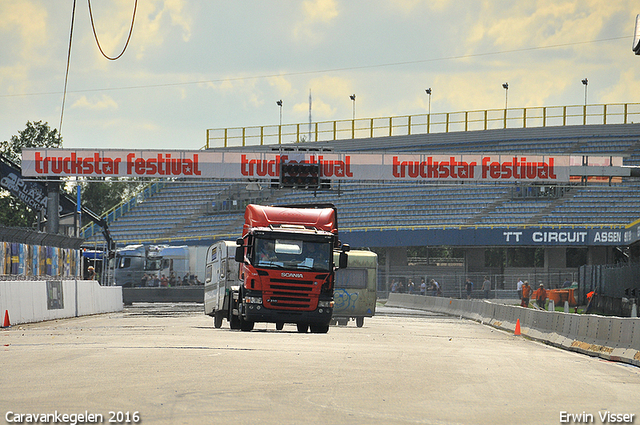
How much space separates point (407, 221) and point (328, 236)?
117ft

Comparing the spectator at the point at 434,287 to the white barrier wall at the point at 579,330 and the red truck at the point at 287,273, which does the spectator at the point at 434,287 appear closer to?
the white barrier wall at the point at 579,330

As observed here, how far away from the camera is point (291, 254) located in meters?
22.5

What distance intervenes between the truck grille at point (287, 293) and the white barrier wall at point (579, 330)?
6033 millimetres

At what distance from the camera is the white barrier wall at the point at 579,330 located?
1723cm

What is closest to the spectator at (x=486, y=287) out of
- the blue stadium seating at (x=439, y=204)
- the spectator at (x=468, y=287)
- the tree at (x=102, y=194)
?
the spectator at (x=468, y=287)

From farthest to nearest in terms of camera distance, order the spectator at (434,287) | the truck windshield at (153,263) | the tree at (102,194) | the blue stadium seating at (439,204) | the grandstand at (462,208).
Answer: the tree at (102,194), the blue stadium seating at (439,204), the truck windshield at (153,263), the grandstand at (462,208), the spectator at (434,287)

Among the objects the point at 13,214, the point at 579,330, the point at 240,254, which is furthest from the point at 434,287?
the point at 13,214

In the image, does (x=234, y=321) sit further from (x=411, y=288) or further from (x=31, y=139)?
(x=31, y=139)

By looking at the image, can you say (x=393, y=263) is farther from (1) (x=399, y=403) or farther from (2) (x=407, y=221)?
(1) (x=399, y=403)

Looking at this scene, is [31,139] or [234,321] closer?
[234,321]

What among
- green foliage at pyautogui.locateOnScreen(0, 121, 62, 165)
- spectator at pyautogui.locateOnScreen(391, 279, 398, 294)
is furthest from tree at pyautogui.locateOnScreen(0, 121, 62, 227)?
spectator at pyautogui.locateOnScreen(391, 279, 398, 294)

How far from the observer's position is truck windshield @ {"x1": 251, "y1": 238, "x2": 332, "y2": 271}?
22.4 meters

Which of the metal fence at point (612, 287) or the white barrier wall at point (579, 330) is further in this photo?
the metal fence at point (612, 287)

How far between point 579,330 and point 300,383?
10.9 metres
